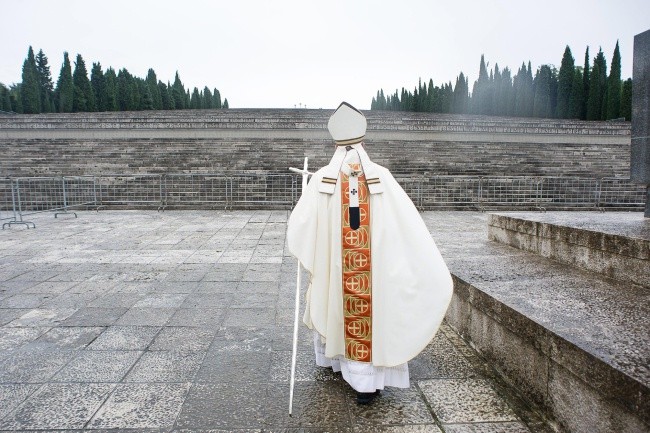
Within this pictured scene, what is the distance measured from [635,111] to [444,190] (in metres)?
10.3

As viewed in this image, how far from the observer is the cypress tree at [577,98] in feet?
135

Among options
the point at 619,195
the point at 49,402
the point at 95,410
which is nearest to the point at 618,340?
the point at 95,410

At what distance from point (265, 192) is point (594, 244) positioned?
12459 millimetres

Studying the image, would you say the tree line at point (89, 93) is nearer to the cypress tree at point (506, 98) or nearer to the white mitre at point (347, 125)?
the cypress tree at point (506, 98)

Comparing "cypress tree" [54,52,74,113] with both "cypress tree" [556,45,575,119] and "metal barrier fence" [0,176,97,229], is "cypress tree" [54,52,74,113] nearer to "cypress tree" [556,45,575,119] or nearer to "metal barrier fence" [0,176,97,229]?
"metal barrier fence" [0,176,97,229]

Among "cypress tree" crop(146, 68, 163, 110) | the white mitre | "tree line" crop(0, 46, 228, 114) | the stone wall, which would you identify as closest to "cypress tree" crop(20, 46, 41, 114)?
"tree line" crop(0, 46, 228, 114)

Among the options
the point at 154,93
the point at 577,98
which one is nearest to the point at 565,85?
the point at 577,98

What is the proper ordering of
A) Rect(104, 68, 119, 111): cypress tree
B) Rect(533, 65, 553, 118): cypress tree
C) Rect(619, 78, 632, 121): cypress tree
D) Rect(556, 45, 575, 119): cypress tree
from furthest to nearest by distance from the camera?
Rect(533, 65, 553, 118): cypress tree
Rect(104, 68, 119, 111): cypress tree
Rect(556, 45, 575, 119): cypress tree
Rect(619, 78, 632, 121): cypress tree

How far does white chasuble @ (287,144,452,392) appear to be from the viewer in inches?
105

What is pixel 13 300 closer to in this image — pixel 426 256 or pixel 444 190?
pixel 426 256

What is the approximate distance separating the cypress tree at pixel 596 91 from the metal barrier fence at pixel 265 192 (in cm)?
2900

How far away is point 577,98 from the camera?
41.4 metres

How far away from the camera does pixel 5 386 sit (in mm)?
2971

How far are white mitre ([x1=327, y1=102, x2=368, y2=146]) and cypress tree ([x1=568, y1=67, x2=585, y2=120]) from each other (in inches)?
1826
